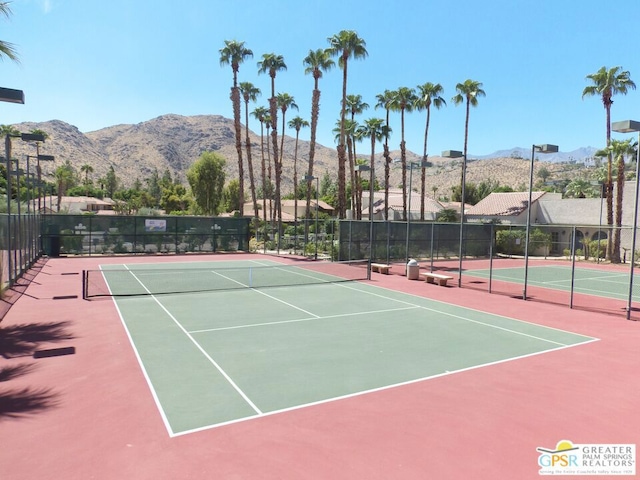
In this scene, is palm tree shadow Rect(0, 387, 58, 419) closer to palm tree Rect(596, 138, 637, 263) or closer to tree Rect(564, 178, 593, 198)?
palm tree Rect(596, 138, 637, 263)

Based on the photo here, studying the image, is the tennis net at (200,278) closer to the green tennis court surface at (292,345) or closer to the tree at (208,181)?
the green tennis court surface at (292,345)

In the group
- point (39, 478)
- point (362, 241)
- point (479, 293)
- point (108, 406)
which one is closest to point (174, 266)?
point (362, 241)

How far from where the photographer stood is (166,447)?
607cm

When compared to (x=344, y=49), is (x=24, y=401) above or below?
below

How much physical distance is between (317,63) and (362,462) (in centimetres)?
4014

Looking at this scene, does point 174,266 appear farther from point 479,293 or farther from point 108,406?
point 108,406

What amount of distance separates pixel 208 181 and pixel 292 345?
5414 cm

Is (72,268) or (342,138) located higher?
(342,138)

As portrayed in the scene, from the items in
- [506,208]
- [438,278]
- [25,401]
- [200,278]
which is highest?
[506,208]

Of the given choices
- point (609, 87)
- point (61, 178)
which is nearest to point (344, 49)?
point (609, 87)

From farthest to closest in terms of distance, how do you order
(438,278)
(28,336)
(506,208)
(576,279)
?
(506,208) → (576,279) → (438,278) → (28,336)

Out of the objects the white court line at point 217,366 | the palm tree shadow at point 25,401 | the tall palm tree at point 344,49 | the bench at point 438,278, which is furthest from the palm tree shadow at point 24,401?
the tall palm tree at point 344,49

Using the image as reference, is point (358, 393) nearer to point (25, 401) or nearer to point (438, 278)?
point (25, 401)

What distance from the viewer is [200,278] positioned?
72.2ft
